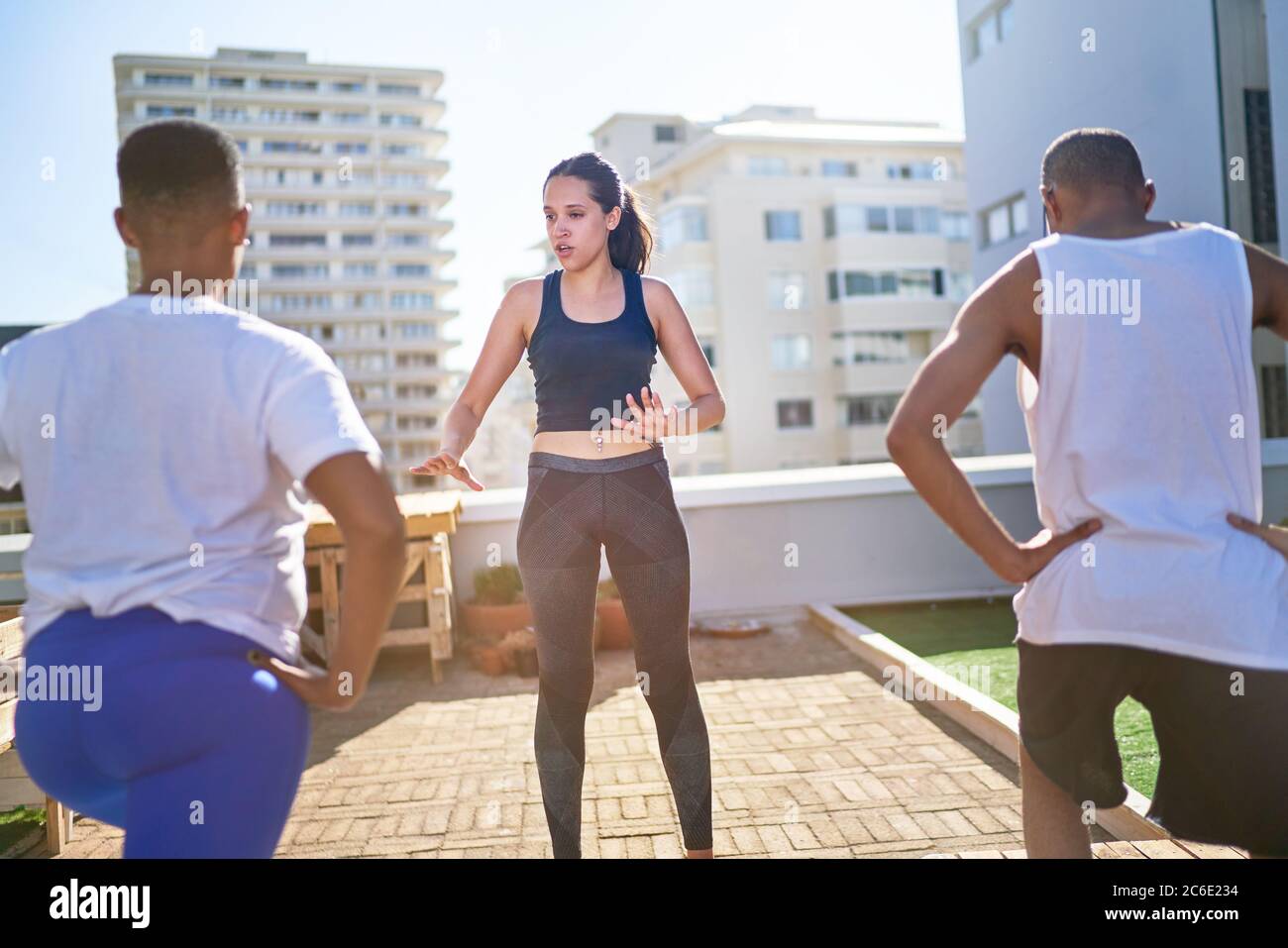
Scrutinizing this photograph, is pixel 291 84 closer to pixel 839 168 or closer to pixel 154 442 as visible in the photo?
pixel 839 168

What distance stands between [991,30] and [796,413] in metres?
28.8

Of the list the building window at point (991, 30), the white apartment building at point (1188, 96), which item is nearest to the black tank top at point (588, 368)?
the white apartment building at point (1188, 96)

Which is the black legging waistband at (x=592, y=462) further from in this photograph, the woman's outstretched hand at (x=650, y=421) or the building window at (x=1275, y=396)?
the building window at (x=1275, y=396)

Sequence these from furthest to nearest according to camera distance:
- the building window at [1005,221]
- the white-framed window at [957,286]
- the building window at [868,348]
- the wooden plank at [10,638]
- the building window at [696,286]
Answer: the white-framed window at [957,286] < the building window at [868,348] < the building window at [696,286] < the building window at [1005,221] < the wooden plank at [10,638]

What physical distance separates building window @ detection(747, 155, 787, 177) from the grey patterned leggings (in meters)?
51.9

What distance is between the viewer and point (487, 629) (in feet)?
24.1

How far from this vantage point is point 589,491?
282 centimetres

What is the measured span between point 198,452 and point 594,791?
2.95m

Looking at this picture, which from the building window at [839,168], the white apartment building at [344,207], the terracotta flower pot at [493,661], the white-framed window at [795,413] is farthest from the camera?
the white apartment building at [344,207]

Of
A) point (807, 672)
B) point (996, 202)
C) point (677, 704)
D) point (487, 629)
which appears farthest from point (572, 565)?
point (996, 202)

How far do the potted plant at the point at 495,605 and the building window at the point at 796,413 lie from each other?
41.5 m

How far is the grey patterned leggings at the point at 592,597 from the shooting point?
9.27 ft
